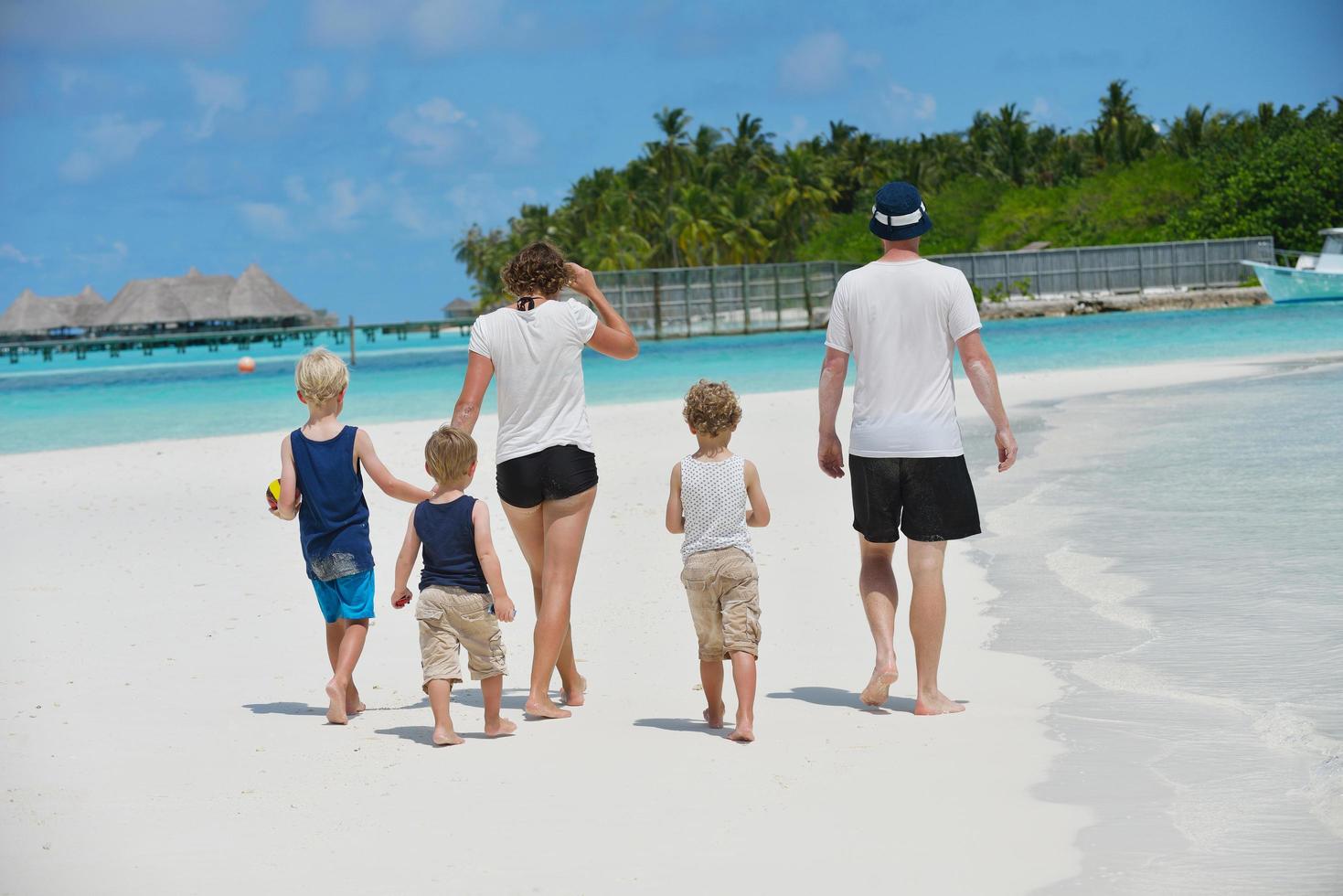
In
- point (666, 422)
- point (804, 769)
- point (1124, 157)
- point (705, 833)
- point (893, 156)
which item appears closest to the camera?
point (705, 833)


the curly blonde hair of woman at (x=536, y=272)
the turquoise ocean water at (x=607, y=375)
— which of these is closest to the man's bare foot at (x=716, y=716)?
the curly blonde hair of woman at (x=536, y=272)

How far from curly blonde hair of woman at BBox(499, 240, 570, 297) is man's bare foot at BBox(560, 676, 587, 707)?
144 cm

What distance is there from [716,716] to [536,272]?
161cm

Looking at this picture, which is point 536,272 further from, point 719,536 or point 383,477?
point 719,536

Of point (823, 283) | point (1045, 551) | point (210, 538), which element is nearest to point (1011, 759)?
point (1045, 551)

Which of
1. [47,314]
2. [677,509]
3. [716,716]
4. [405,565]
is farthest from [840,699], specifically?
[47,314]

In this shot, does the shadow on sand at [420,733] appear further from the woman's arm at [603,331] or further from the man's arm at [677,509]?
the woman's arm at [603,331]

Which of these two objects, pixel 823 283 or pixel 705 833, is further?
pixel 823 283

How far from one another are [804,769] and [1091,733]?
101cm

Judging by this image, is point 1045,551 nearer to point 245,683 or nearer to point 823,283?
point 245,683

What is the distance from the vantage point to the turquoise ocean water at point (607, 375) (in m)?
26.9

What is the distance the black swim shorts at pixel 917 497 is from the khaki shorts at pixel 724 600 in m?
0.42

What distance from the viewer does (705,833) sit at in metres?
3.44

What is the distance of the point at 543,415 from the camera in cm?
456
